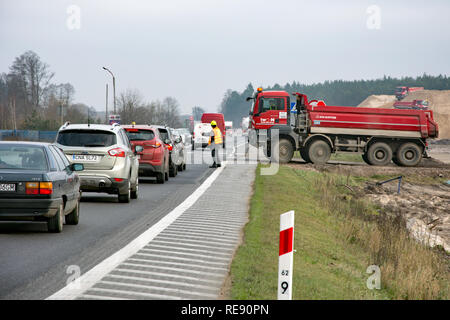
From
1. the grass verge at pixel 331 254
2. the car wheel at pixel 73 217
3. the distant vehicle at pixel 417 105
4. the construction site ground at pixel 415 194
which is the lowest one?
the construction site ground at pixel 415 194

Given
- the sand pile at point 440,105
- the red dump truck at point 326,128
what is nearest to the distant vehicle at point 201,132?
the red dump truck at point 326,128

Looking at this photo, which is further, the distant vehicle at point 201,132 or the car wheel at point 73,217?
the distant vehicle at point 201,132

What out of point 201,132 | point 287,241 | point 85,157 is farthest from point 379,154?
point 287,241

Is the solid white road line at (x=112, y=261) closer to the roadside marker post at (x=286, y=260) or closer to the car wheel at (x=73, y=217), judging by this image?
the car wheel at (x=73, y=217)

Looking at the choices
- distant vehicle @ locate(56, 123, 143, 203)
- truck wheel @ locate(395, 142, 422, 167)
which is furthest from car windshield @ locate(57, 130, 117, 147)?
truck wheel @ locate(395, 142, 422, 167)

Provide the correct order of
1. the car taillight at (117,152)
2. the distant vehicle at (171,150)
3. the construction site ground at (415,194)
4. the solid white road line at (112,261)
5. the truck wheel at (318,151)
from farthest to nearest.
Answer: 1. the truck wheel at (318,151)
2. the distant vehicle at (171,150)
3. the construction site ground at (415,194)
4. the car taillight at (117,152)
5. the solid white road line at (112,261)

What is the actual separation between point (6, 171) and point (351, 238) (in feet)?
22.8

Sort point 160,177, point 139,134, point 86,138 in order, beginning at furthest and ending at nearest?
1. point 160,177
2. point 139,134
3. point 86,138

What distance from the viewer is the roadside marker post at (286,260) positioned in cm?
624

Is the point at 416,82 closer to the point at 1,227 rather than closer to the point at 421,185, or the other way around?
the point at 421,185

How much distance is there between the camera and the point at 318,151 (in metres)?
32.8

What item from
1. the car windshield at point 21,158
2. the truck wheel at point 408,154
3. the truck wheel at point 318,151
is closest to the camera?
the car windshield at point 21,158

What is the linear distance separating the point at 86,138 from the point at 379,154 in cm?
1996

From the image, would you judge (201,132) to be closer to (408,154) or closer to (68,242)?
(408,154)
